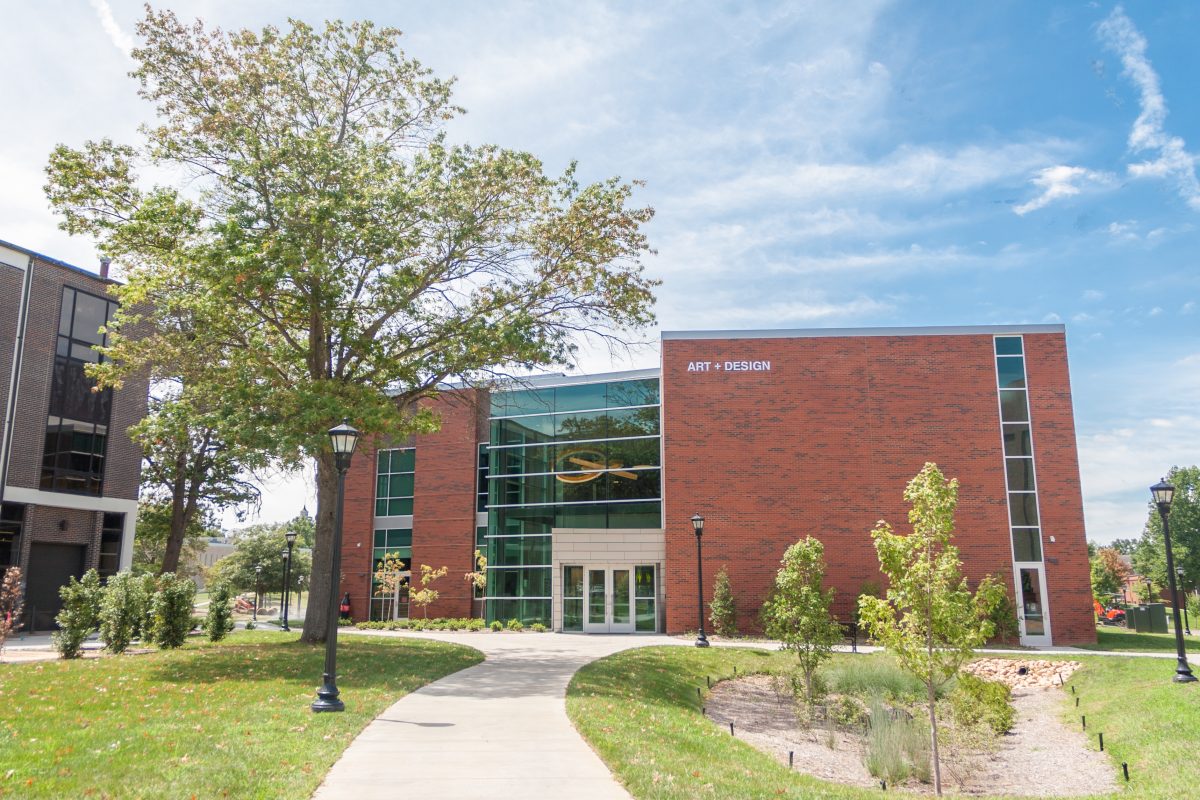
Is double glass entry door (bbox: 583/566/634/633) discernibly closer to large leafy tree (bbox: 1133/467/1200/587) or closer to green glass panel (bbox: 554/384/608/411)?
green glass panel (bbox: 554/384/608/411)

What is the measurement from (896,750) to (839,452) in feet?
48.8

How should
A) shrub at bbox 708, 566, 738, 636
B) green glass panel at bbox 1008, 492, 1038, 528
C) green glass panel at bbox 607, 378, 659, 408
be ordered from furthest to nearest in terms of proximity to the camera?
green glass panel at bbox 607, 378, 659, 408, green glass panel at bbox 1008, 492, 1038, 528, shrub at bbox 708, 566, 738, 636

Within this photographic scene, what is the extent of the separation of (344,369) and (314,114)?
20.5 ft

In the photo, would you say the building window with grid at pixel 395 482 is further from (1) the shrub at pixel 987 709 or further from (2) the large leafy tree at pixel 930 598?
(2) the large leafy tree at pixel 930 598

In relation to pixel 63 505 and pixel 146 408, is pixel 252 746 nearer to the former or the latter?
pixel 63 505

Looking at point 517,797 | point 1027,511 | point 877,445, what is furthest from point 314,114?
point 1027,511

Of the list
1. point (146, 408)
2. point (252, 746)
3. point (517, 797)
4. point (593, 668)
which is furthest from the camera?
point (146, 408)

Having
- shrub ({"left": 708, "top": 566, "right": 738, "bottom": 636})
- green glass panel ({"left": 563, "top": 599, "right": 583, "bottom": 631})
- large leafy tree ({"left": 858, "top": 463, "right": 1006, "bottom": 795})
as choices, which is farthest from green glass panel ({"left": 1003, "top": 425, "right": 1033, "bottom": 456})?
large leafy tree ({"left": 858, "top": 463, "right": 1006, "bottom": 795})

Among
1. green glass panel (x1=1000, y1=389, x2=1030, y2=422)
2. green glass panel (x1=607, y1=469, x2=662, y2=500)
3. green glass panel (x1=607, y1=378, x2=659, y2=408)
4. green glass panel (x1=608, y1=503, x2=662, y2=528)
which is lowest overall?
green glass panel (x1=608, y1=503, x2=662, y2=528)

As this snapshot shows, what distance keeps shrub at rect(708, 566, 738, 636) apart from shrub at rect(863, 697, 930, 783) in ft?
35.0

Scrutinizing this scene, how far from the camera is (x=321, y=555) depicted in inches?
790

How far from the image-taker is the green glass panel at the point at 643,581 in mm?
29297

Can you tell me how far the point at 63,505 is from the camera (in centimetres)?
2848

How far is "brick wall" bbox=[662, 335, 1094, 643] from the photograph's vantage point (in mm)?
27250
